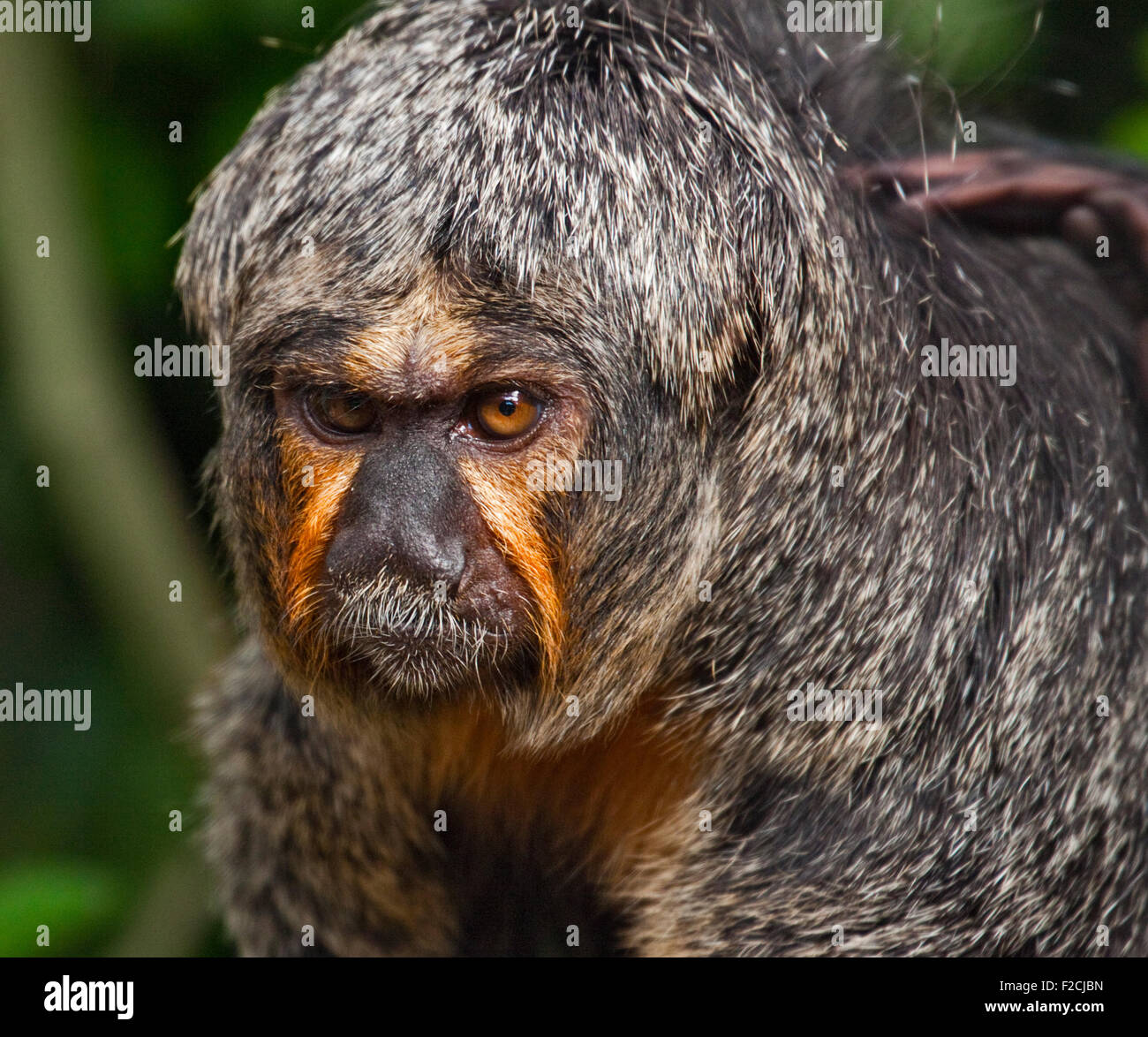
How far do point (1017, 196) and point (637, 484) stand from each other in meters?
1.53

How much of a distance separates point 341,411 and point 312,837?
5.33ft

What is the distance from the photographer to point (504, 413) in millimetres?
2945

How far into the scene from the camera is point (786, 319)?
3096mm

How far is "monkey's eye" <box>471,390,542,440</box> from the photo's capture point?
2936 millimetres

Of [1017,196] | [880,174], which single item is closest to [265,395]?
[880,174]

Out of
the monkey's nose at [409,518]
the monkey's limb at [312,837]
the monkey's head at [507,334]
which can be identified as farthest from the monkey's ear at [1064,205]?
the monkey's limb at [312,837]

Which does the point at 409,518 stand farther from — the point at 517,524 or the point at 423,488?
the point at 517,524

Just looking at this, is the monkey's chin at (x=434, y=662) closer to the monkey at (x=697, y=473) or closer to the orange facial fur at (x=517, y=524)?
the monkey at (x=697, y=473)

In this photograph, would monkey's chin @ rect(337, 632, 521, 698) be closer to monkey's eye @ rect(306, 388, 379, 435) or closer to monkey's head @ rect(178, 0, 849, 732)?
monkey's head @ rect(178, 0, 849, 732)

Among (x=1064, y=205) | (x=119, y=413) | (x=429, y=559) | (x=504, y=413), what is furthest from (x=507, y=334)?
(x=119, y=413)

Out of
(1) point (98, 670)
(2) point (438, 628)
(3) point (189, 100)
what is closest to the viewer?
(2) point (438, 628)

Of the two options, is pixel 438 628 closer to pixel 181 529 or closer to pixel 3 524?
pixel 181 529

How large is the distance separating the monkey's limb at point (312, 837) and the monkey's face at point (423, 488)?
2.61ft

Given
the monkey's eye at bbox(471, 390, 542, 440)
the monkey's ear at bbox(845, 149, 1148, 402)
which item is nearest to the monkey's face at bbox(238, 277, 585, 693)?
the monkey's eye at bbox(471, 390, 542, 440)
